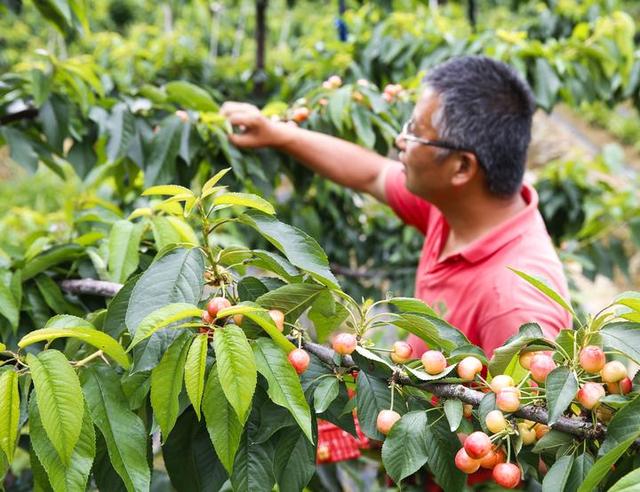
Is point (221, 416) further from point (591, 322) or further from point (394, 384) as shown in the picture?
point (591, 322)

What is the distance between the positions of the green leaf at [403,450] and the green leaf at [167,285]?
0.27 m

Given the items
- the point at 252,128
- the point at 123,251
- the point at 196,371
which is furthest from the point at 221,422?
the point at 252,128

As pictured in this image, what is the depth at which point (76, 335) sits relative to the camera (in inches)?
27.9

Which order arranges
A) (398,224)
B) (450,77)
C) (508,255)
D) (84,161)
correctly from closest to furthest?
1. (508,255)
2. (450,77)
3. (84,161)
4. (398,224)

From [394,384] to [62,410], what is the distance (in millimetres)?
359

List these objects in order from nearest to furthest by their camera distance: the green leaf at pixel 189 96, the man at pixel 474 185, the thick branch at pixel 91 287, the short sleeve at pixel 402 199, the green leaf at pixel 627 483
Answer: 1. the green leaf at pixel 627 483
2. the thick branch at pixel 91 287
3. the man at pixel 474 185
4. the green leaf at pixel 189 96
5. the short sleeve at pixel 402 199

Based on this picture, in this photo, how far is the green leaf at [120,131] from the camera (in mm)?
1657

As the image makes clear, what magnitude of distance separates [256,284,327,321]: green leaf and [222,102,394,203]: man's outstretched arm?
1019 millimetres

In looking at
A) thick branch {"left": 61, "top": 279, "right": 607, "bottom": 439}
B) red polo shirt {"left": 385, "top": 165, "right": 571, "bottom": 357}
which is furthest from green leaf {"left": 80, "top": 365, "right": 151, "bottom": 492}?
red polo shirt {"left": 385, "top": 165, "right": 571, "bottom": 357}

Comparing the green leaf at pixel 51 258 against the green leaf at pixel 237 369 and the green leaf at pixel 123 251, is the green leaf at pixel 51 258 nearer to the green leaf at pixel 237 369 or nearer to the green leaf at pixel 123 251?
the green leaf at pixel 123 251

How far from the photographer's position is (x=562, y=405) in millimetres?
645

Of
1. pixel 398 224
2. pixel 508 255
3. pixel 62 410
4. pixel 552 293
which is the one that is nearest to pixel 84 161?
pixel 508 255

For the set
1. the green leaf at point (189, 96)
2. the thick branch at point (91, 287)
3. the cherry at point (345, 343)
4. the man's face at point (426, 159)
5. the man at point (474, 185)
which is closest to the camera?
the cherry at point (345, 343)

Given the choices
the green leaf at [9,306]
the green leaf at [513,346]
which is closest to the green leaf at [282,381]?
the green leaf at [513,346]
